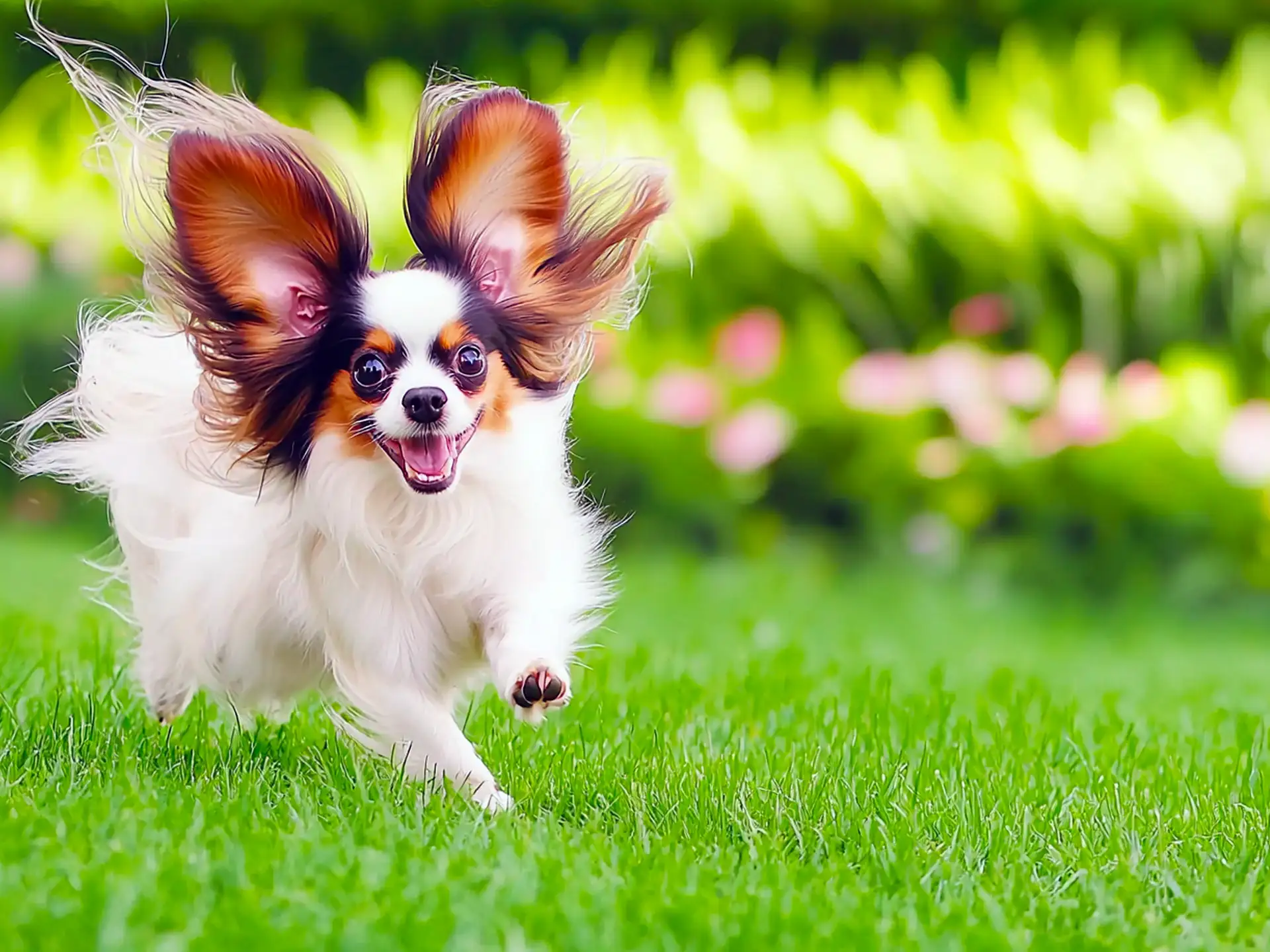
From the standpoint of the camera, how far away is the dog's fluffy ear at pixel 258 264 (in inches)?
109

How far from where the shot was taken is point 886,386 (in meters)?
6.21

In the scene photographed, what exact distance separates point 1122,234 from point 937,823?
4.04 m

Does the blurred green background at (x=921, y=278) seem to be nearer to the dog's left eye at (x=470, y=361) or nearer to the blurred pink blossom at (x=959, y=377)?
the blurred pink blossom at (x=959, y=377)

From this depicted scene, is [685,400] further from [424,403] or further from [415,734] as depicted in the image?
[424,403]

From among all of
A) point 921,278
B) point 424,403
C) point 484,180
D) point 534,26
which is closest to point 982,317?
point 921,278

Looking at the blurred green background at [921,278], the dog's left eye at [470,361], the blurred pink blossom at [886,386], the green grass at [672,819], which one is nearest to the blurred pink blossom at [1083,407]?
the blurred green background at [921,278]

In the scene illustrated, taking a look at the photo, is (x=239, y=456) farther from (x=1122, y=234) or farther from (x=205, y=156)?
(x=1122, y=234)

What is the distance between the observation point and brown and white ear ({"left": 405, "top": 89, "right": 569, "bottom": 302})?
2852 millimetres

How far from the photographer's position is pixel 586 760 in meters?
3.12

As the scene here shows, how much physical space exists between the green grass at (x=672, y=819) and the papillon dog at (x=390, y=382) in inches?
10.1

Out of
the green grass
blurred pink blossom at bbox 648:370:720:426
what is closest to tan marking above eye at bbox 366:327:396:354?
the green grass

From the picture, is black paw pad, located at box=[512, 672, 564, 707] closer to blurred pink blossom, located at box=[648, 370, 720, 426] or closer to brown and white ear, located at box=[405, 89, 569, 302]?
brown and white ear, located at box=[405, 89, 569, 302]

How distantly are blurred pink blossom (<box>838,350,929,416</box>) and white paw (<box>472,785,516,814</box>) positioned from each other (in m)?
3.61

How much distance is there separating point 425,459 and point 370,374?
0.54 ft
